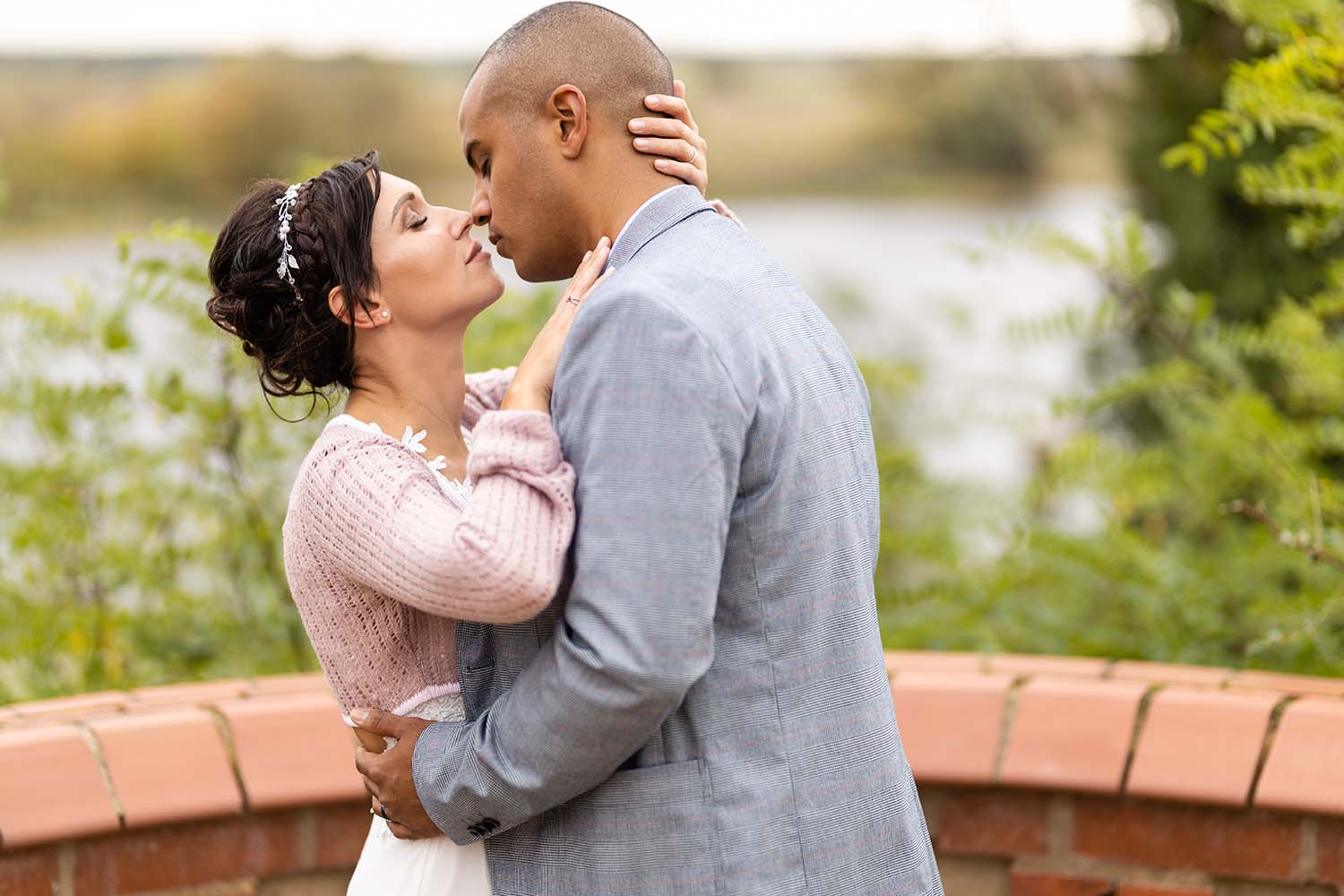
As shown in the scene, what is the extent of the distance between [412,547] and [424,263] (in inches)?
21.9

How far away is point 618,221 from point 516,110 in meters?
0.20

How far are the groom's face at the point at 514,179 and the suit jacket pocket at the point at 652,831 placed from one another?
721 mm

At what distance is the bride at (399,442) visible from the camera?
148 centimetres

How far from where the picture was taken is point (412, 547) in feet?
5.13

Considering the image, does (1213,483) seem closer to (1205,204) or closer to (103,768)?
(1205,204)

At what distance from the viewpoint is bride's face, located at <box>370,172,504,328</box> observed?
1.94m

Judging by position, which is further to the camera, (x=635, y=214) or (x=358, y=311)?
(x=358, y=311)

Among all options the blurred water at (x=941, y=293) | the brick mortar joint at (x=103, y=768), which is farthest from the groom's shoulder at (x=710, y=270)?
the blurred water at (x=941, y=293)

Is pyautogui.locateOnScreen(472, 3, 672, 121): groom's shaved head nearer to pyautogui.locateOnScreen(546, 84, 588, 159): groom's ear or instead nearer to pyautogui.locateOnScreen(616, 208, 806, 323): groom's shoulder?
pyautogui.locateOnScreen(546, 84, 588, 159): groom's ear

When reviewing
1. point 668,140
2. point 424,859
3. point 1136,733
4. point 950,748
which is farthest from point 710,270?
point 1136,733

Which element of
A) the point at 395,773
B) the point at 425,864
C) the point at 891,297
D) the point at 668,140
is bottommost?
the point at 891,297

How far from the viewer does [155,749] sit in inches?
87.7

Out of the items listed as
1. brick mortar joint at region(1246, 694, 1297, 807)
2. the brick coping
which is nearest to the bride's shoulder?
the brick coping

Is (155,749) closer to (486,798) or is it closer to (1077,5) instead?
(486,798)
